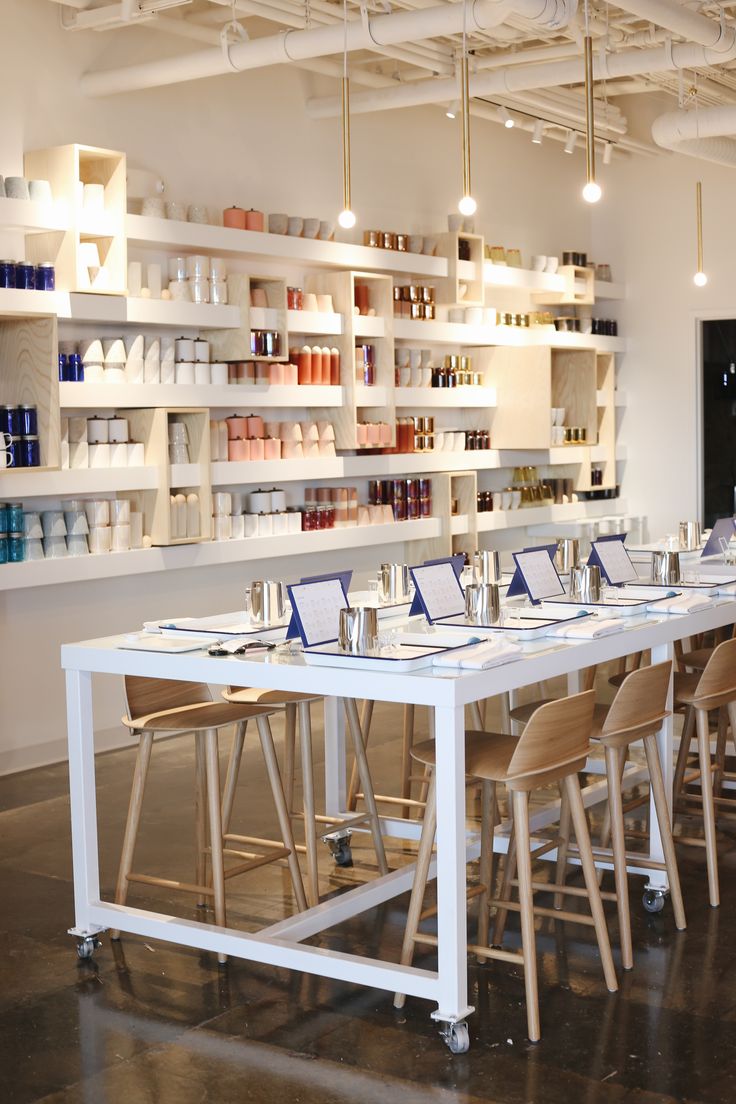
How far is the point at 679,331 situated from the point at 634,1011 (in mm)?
7460

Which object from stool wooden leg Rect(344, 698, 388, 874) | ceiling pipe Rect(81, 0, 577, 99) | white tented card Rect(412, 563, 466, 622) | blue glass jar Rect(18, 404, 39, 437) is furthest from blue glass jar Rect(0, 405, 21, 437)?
white tented card Rect(412, 563, 466, 622)

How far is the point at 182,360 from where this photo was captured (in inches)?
264

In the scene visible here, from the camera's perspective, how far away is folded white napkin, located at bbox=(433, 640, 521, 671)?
3373 mm

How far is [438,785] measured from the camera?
127 inches

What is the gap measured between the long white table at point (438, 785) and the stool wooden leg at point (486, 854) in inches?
10.7

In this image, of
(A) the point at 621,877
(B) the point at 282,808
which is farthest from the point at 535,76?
(A) the point at 621,877

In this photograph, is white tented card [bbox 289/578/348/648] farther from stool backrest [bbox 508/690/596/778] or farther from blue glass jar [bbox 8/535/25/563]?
blue glass jar [bbox 8/535/25/563]

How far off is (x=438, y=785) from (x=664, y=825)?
107 cm

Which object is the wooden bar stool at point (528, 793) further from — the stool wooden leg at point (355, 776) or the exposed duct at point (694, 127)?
the exposed duct at point (694, 127)

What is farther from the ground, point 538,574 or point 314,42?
point 314,42

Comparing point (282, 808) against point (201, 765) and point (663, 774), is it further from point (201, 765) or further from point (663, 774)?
point (663, 774)

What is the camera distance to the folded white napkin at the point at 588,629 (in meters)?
3.85

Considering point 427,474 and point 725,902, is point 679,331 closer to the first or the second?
point 427,474

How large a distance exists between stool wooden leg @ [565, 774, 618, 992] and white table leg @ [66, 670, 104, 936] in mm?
1362
